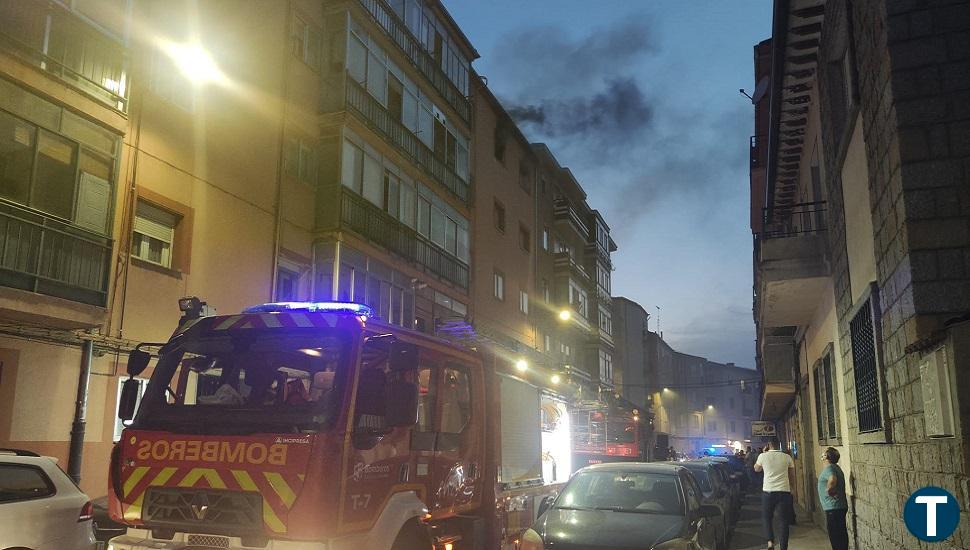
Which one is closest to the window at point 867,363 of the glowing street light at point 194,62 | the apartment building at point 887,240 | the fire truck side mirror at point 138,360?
the apartment building at point 887,240

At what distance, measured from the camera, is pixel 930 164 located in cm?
627

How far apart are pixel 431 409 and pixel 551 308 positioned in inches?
1189

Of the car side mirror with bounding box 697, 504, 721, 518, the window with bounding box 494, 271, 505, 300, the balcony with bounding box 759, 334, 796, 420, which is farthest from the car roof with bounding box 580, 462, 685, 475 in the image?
the window with bounding box 494, 271, 505, 300

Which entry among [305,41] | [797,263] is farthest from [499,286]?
[797,263]

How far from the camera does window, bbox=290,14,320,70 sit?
17.6 meters

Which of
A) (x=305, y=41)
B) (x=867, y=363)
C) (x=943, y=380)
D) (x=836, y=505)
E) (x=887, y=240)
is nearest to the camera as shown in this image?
(x=943, y=380)

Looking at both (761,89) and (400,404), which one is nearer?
(400,404)

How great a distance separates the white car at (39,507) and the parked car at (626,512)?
4146 mm

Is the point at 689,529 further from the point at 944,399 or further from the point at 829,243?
the point at 829,243

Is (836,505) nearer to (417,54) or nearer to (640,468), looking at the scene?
(640,468)

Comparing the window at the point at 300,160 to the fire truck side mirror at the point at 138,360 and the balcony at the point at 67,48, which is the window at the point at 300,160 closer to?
the balcony at the point at 67,48

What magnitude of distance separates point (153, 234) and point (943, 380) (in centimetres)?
1256

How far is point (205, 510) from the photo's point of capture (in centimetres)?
497

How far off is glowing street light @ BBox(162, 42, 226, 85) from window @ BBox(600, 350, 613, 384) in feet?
107
